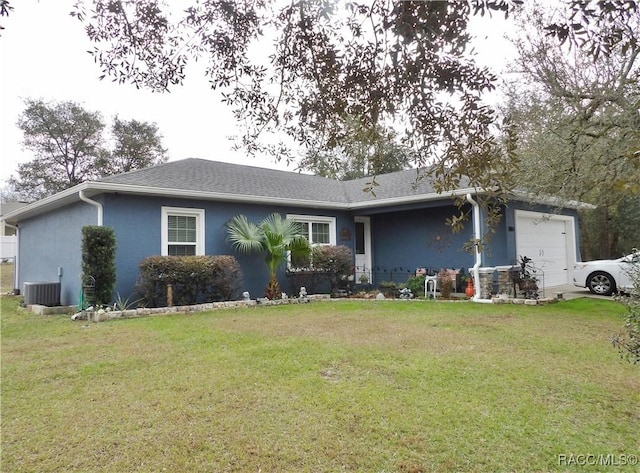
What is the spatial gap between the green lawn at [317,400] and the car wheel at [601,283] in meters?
5.56

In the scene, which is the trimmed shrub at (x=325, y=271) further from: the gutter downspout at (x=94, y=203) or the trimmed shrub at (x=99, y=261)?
the gutter downspout at (x=94, y=203)

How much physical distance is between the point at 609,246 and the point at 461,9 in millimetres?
19866

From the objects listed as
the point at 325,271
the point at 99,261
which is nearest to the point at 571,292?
the point at 325,271

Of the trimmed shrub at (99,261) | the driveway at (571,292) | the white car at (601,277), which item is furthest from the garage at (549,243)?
the trimmed shrub at (99,261)

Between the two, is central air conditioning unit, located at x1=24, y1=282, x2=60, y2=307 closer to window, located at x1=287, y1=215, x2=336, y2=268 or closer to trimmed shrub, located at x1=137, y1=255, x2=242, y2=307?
trimmed shrub, located at x1=137, y1=255, x2=242, y2=307

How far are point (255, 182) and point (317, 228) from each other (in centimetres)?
240

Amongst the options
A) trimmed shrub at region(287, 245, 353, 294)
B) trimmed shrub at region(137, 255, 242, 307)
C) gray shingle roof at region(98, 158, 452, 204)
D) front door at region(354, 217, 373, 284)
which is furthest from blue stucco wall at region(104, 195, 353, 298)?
front door at region(354, 217, 373, 284)

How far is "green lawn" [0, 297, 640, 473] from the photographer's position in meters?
2.66

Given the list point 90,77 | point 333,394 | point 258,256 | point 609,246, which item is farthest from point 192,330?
point 609,246

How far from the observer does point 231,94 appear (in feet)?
12.4

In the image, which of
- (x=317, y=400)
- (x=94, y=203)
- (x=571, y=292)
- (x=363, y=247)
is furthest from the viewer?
(x=363, y=247)

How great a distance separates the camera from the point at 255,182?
1274 cm

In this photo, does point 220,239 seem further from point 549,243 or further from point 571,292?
point 549,243

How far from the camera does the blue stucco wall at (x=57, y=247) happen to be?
996 centimetres
